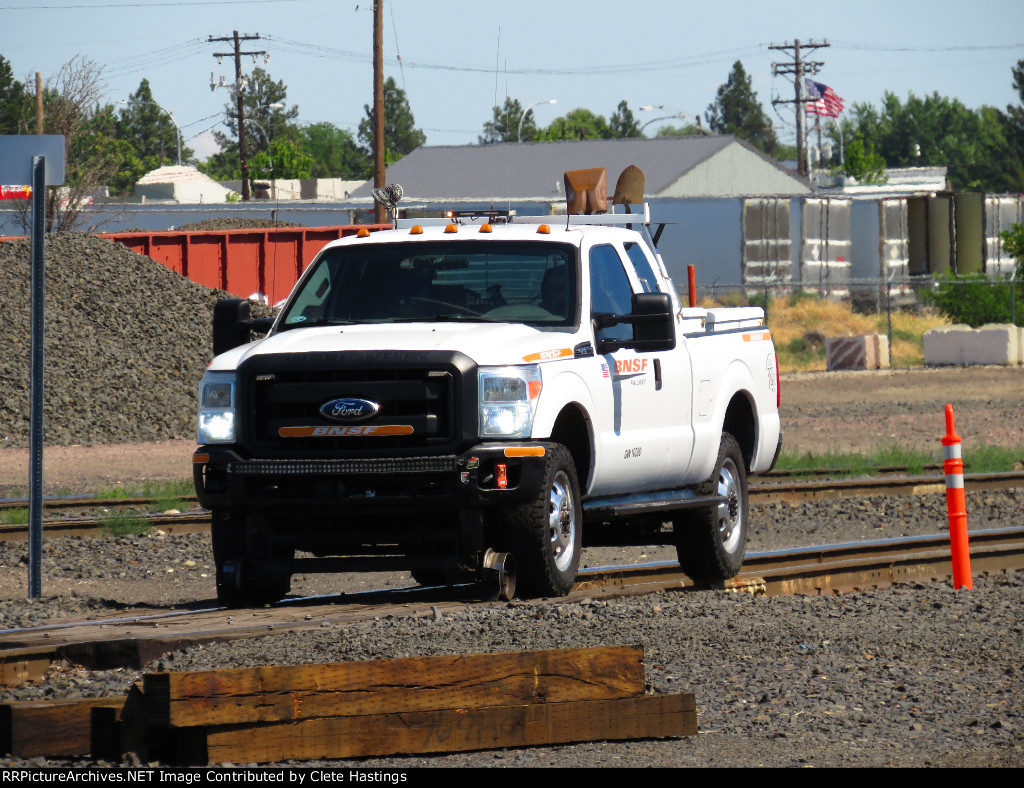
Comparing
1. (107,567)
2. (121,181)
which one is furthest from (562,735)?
(121,181)

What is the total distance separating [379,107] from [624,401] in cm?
3480

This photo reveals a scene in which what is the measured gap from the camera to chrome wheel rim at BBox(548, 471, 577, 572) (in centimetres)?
949

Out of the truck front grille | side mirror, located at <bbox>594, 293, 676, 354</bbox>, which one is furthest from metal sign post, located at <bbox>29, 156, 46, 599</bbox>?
side mirror, located at <bbox>594, 293, 676, 354</bbox>

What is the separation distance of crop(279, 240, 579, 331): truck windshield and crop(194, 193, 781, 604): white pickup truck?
0.04 feet

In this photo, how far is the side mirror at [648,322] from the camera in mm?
9828

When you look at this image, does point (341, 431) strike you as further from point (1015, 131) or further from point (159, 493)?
point (1015, 131)

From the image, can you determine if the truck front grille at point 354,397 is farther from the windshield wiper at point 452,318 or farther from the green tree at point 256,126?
the green tree at point 256,126

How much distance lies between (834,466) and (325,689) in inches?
614

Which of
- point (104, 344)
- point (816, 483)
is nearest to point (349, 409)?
point (816, 483)

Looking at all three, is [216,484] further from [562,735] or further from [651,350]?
[562,735]

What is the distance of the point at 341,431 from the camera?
9078 mm

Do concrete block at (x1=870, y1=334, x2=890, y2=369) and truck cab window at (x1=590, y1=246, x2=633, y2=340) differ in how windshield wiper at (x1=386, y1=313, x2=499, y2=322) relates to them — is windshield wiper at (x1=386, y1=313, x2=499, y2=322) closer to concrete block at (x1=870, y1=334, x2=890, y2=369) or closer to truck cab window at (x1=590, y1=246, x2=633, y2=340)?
truck cab window at (x1=590, y1=246, x2=633, y2=340)

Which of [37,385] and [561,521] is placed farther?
[37,385]

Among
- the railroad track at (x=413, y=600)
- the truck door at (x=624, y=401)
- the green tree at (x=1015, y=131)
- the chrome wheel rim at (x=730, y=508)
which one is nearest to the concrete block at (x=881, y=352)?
the railroad track at (x=413, y=600)
